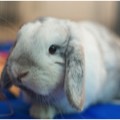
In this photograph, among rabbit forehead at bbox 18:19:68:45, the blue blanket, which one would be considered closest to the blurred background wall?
the blue blanket

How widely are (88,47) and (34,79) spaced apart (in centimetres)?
23

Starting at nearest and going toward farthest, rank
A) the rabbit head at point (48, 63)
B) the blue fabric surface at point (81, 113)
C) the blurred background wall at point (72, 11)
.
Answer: the rabbit head at point (48, 63)
the blue fabric surface at point (81, 113)
the blurred background wall at point (72, 11)

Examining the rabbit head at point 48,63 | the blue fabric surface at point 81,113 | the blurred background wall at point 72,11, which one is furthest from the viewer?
the blurred background wall at point 72,11

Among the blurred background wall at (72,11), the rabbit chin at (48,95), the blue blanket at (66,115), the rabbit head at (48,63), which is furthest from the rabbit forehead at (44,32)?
the blurred background wall at (72,11)

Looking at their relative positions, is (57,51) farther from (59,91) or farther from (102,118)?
(102,118)

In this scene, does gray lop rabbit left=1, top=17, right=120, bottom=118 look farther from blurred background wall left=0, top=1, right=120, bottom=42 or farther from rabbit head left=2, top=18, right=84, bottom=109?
blurred background wall left=0, top=1, right=120, bottom=42

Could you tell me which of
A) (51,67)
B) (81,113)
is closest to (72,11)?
(81,113)

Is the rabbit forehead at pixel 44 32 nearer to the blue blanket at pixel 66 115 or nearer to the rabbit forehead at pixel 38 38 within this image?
the rabbit forehead at pixel 38 38

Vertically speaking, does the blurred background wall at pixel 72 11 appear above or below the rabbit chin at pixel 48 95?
below

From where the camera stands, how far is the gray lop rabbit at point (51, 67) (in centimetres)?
74

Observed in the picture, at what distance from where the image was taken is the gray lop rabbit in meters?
0.74

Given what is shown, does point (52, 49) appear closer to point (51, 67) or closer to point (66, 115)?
point (51, 67)

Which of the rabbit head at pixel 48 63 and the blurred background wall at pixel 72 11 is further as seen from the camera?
the blurred background wall at pixel 72 11

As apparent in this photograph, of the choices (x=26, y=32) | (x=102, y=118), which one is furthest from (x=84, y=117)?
(x=26, y=32)
